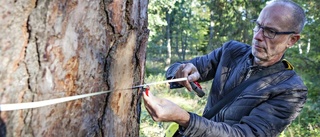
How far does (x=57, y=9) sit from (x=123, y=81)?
0.50 meters

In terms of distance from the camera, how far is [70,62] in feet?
3.74

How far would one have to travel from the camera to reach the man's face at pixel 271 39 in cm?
227

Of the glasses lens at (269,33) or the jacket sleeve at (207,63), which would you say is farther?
the jacket sleeve at (207,63)

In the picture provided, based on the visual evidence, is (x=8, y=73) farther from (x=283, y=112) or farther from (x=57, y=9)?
(x=283, y=112)

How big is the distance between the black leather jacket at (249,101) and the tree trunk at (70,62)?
610mm

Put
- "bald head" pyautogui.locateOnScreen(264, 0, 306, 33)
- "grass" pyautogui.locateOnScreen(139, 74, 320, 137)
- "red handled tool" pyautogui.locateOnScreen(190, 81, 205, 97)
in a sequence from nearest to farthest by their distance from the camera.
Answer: "red handled tool" pyautogui.locateOnScreen(190, 81, 205, 97) → "bald head" pyautogui.locateOnScreen(264, 0, 306, 33) → "grass" pyautogui.locateOnScreen(139, 74, 320, 137)

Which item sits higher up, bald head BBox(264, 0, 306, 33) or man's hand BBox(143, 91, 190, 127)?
bald head BBox(264, 0, 306, 33)

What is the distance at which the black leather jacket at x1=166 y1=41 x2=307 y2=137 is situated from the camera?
1918mm

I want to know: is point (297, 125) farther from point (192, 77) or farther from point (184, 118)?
point (184, 118)

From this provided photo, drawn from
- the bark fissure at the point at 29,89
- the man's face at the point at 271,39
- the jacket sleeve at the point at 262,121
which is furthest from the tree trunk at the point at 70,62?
the man's face at the point at 271,39

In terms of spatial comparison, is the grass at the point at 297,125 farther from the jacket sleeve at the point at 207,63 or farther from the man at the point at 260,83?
the man at the point at 260,83

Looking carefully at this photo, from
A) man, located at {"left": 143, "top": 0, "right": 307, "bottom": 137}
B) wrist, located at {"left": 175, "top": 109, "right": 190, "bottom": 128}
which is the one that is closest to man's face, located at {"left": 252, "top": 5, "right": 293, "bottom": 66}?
man, located at {"left": 143, "top": 0, "right": 307, "bottom": 137}

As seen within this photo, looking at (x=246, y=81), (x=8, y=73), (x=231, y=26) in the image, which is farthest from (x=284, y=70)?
(x=231, y=26)

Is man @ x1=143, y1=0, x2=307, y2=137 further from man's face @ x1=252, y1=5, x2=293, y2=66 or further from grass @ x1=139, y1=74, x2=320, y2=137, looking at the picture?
grass @ x1=139, y1=74, x2=320, y2=137
